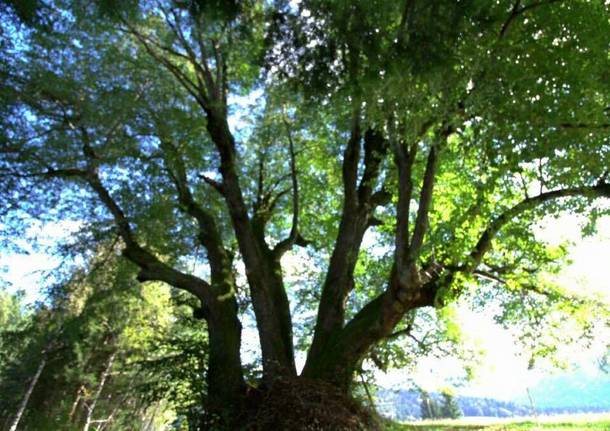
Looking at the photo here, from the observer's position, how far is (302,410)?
5.68 meters

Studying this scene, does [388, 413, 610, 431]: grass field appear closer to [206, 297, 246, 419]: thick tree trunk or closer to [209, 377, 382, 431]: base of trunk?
[209, 377, 382, 431]: base of trunk

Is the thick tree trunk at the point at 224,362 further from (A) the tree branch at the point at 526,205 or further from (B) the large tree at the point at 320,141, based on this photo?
(A) the tree branch at the point at 526,205

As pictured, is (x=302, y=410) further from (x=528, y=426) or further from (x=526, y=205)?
(x=528, y=426)

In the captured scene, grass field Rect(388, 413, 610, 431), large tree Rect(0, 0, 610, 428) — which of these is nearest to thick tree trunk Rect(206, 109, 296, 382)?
large tree Rect(0, 0, 610, 428)

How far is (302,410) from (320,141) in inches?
252

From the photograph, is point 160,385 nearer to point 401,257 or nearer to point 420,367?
point 401,257

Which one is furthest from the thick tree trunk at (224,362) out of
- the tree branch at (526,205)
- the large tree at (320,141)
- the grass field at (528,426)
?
the grass field at (528,426)

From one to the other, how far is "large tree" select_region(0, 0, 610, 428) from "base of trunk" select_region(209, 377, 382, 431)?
0.81 ft

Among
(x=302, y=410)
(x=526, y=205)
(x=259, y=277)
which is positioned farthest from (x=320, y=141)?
(x=302, y=410)

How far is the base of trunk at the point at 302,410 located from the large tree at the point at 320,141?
25 cm

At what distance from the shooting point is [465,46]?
484cm

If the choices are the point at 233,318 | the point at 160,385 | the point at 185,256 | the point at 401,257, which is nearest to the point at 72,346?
the point at 185,256

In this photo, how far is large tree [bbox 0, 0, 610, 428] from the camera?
4.85 metres

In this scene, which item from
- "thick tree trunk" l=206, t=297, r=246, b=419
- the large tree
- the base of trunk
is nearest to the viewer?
the large tree
